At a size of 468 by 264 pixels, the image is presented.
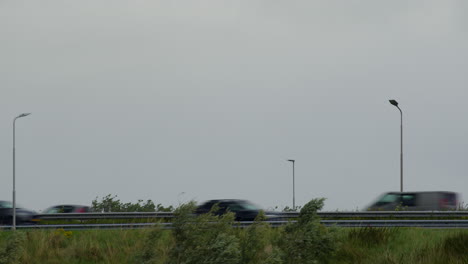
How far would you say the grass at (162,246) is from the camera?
14.9 metres

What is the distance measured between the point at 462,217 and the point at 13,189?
71.0 ft

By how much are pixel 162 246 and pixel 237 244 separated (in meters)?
4.00

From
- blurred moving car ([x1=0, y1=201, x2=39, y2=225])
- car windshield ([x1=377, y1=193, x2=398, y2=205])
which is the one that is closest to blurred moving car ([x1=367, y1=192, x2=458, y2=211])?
car windshield ([x1=377, y1=193, x2=398, y2=205])

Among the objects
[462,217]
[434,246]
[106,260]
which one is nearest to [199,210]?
[462,217]

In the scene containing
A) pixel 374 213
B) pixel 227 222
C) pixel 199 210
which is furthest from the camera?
pixel 199 210

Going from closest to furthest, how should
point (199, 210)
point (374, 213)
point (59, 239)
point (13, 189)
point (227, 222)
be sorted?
point (227, 222), point (59, 239), point (374, 213), point (199, 210), point (13, 189)

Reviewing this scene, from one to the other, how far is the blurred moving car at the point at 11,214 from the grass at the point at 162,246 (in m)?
12.2

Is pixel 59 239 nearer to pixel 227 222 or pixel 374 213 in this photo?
pixel 227 222

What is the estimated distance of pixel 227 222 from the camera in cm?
1417

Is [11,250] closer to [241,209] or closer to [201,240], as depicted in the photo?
[201,240]

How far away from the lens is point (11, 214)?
109 ft

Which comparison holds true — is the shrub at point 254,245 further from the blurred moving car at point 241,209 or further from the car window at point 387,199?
the car window at point 387,199

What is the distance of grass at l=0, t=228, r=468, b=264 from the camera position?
48.8 ft

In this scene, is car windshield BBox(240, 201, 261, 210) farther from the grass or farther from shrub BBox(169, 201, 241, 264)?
shrub BBox(169, 201, 241, 264)
